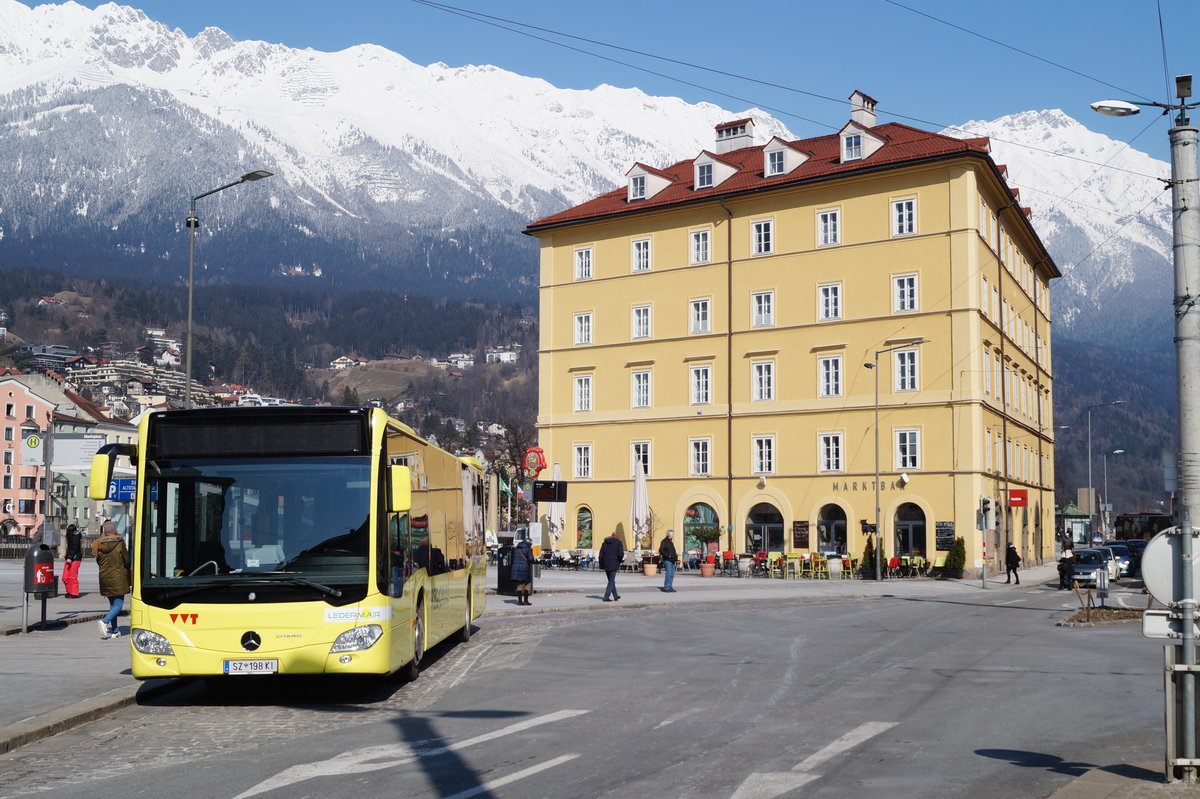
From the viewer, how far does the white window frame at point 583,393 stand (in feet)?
214

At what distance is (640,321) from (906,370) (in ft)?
45.1

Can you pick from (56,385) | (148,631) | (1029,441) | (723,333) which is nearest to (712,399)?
(723,333)

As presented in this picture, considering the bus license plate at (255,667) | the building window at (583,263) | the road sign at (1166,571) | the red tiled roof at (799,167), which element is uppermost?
the red tiled roof at (799,167)

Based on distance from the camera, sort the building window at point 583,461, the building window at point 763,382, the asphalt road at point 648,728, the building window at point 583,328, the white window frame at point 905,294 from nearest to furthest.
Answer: the asphalt road at point 648,728 < the white window frame at point 905,294 < the building window at point 763,382 < the building window at point 583,461 < the building window at point 583,328

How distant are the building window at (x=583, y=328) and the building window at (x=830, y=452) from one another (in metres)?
13.8

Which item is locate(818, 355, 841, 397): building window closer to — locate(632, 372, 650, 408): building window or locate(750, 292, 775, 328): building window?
locate(750, 292, 775, 328): building window

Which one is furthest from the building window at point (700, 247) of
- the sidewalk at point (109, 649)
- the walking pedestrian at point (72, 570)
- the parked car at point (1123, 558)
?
the walking pedestrian at point (72, 570)

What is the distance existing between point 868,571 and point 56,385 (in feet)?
345

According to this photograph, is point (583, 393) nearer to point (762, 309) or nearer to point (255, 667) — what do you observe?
point (762, 309)

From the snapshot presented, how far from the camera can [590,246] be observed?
66250mm

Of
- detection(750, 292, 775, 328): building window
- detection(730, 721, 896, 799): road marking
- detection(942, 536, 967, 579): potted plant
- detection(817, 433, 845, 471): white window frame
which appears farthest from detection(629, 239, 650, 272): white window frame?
detection(730, 721, 896, 799): road marking

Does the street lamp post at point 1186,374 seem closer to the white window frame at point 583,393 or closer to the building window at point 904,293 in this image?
the building window at point 904,293

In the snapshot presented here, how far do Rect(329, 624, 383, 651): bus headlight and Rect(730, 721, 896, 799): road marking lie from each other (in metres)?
4.57

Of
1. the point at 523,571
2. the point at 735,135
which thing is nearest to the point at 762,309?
the point at 735,135
